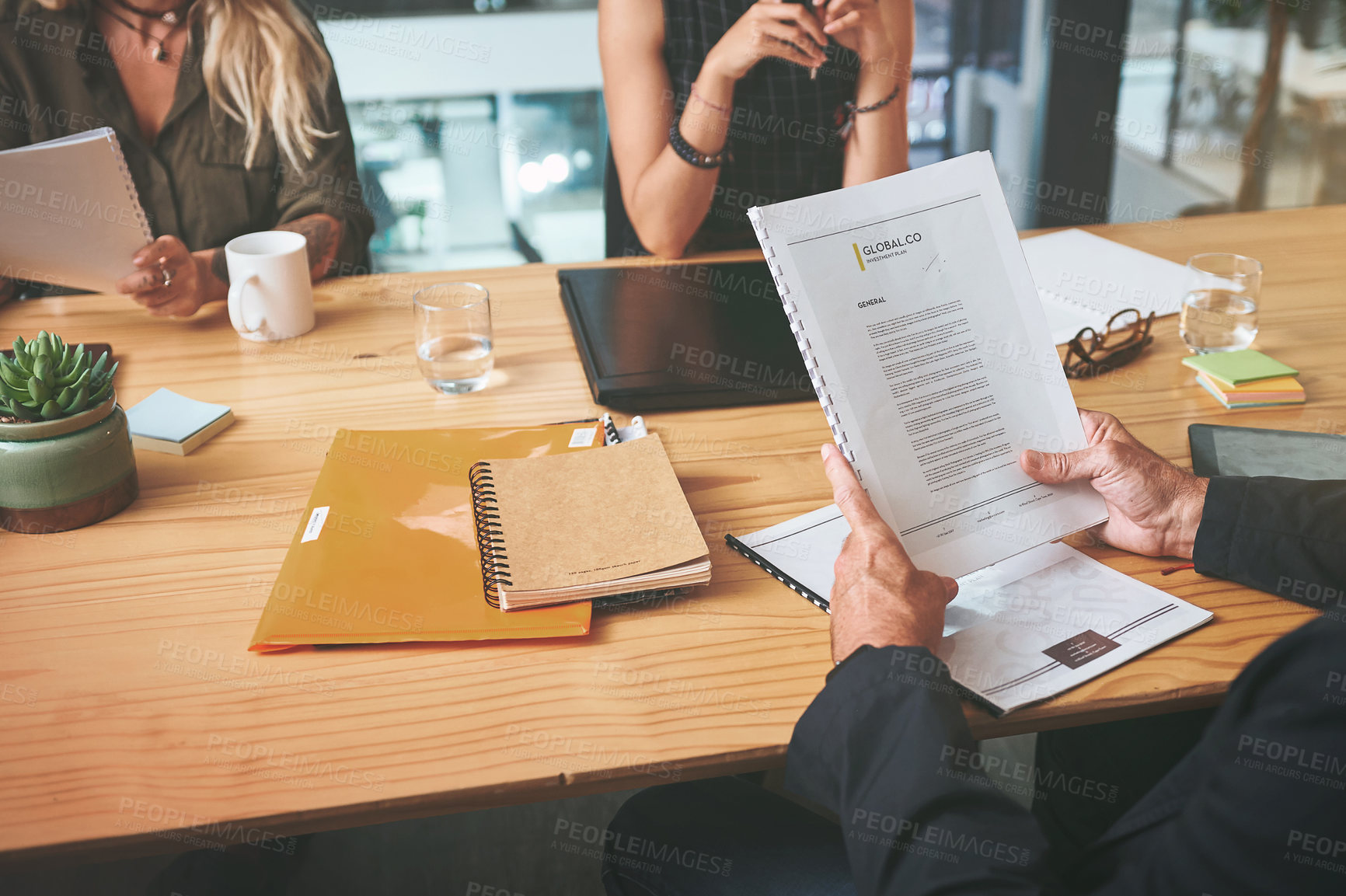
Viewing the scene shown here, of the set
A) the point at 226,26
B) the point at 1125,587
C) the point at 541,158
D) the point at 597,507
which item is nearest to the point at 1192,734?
the point at 1125,587

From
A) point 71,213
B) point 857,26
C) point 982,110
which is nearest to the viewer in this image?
point 71,213

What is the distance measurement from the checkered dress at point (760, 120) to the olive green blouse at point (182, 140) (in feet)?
1.80

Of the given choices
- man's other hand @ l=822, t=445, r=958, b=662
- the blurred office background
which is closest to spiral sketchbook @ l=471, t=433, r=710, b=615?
man's other hand @ l=822, t=445, r=958, b=662

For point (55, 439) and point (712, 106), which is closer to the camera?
point (55, 439)

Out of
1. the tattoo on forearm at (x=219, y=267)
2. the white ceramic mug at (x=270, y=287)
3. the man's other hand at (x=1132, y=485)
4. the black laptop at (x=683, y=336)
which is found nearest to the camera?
the man's other hand at (x=1132, y=485)

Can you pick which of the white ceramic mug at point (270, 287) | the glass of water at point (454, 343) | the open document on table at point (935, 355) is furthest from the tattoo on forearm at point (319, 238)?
the open document on table at point (935, 355)

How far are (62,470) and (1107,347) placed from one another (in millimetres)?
1155

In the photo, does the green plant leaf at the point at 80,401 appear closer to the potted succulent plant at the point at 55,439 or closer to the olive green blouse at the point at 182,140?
the potted succulent plant at the point at 55,439

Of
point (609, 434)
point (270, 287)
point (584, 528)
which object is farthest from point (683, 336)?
point (270, 287)

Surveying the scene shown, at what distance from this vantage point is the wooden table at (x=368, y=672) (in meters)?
0.65

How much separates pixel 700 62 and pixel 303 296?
0.83m

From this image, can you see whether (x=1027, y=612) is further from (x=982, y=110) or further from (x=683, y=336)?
(x=982, y=110)

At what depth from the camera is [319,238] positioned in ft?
4.94

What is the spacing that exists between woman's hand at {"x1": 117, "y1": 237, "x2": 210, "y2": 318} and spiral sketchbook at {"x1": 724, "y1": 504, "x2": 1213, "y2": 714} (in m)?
0.86
